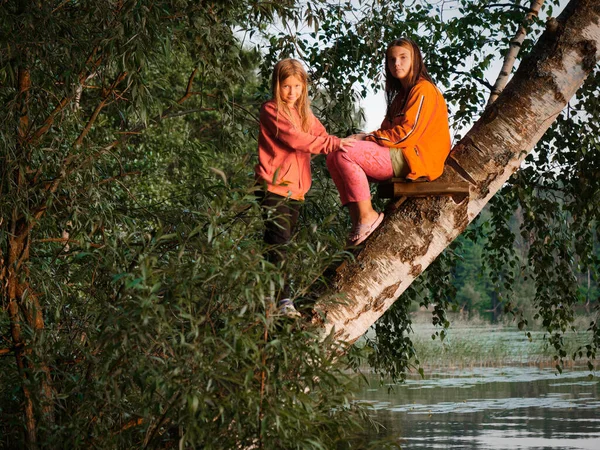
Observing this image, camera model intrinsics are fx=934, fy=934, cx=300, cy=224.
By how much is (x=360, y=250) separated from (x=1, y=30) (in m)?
1.88

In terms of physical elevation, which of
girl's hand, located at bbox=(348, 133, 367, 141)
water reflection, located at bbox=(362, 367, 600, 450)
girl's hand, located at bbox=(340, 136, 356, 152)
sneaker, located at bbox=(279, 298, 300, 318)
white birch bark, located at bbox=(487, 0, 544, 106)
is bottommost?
water reflection, located at bbox=(362, 367, 600, 450)

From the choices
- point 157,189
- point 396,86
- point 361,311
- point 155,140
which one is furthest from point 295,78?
point 155,140

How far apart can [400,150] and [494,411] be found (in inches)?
339

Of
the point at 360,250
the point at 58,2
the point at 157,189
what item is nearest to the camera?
the point at 360,250

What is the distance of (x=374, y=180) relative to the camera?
362 cm

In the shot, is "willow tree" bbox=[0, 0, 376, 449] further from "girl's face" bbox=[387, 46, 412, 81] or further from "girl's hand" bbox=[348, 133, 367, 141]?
"girl's face" bbox=[387, 46, 412, 81]

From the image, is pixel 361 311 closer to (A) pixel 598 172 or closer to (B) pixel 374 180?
(B) pixel 374 180

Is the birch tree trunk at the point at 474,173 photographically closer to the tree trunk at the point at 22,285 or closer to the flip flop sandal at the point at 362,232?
the flip flop sandal at the point at 362,232

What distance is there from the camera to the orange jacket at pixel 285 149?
356 cm

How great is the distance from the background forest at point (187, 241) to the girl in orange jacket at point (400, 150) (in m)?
0.29

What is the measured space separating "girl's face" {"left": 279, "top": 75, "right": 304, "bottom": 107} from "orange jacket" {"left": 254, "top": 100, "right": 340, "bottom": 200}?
0.13 ft

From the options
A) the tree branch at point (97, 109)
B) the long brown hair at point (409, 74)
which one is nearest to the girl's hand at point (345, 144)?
the long brown hair at point (409, 74)

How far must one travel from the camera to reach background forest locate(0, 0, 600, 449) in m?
2.79

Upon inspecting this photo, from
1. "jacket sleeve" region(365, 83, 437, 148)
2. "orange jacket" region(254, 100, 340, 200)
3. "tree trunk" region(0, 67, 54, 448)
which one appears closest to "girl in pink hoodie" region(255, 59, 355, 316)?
"orange jacket" region(254, 100, 340, 200)
